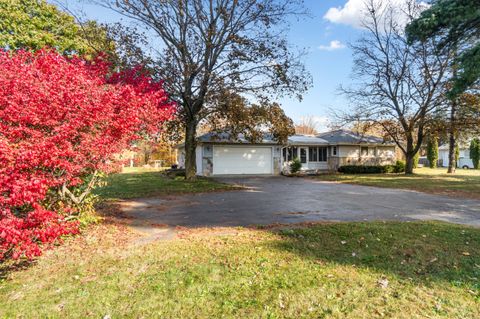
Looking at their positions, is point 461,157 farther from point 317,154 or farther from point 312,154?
point 312,154

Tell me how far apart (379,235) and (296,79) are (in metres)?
10.7

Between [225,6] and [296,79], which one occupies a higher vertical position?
[225,6]

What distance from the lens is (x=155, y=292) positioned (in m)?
3.48

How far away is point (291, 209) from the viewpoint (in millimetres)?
8484

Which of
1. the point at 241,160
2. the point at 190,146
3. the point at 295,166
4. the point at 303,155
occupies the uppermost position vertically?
the point at 190,146

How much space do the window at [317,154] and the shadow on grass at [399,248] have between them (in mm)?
19868

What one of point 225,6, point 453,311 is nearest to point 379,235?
point 453,311

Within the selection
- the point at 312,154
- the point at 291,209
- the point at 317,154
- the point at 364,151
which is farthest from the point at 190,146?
the point at 364,151

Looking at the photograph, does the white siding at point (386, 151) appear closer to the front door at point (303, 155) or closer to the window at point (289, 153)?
the front door at point (303, 155)

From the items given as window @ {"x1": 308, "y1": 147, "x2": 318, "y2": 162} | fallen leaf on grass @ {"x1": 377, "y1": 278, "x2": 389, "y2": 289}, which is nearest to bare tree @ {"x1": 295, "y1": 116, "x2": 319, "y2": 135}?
window @ {"x1": 308, "y1": 147, "x2": 318, "y2": 162}

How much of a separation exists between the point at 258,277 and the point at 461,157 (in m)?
45.3

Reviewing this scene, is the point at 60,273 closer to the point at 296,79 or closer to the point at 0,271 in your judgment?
the point at 0,271

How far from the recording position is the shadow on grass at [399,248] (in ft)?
13.1

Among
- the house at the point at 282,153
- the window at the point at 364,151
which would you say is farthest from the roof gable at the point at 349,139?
the window at the point at 364,151
